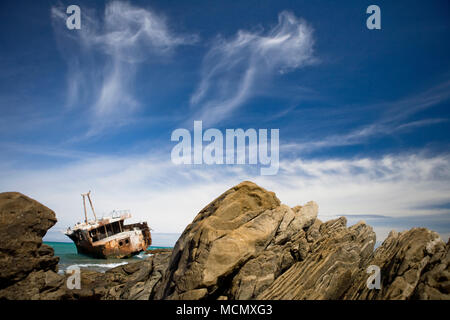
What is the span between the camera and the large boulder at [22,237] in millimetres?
12508

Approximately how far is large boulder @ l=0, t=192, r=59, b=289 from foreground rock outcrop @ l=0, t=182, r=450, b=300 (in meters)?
0.04

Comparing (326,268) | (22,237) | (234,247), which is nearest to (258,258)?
(234,247)

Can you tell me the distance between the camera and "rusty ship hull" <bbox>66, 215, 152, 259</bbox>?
147 feet

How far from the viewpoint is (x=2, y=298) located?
38.7 ft

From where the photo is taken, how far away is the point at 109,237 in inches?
1875

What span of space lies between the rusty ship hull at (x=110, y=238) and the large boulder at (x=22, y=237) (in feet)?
110

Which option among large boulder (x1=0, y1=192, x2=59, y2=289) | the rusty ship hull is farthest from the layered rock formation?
the rusty ship hull

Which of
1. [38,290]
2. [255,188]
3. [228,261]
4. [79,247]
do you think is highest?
[255,188]

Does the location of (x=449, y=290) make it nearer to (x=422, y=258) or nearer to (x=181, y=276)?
(x=422, y=258)

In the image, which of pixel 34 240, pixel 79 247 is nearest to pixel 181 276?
pixel 34 240

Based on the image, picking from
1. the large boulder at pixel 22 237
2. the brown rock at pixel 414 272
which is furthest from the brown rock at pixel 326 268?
the large boulder at pixel 22 237

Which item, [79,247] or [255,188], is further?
[79,247]

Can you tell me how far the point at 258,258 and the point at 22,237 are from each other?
12.7m
